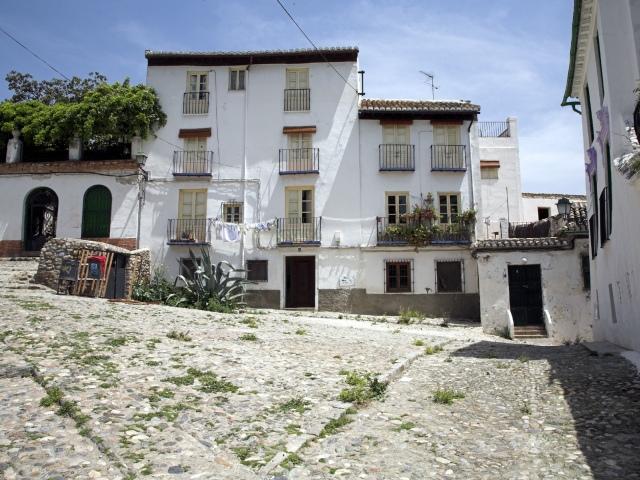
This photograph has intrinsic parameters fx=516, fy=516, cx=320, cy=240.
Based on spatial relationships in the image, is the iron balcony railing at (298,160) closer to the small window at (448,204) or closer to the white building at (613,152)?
the small window at (448,204)

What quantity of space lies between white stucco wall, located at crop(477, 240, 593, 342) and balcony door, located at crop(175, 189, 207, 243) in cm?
1172

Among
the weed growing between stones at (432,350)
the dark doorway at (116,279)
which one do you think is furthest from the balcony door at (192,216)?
the weed growing between stones at (432,350)

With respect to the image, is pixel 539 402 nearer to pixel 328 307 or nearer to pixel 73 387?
pixel 73 387

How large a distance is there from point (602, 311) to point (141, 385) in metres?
11.2

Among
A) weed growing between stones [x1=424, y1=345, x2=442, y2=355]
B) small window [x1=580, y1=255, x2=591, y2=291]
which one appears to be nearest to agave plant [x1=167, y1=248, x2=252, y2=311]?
weed growing between stones [x1=424, y1=345, x2=442, y2=355]

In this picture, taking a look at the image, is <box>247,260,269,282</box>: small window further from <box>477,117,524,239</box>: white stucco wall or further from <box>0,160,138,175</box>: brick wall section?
<box>477,117,524,239</box>: white stucco wall

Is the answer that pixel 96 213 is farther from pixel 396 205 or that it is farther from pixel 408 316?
pixel 408 316

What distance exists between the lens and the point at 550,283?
751 inches

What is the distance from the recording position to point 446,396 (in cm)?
670

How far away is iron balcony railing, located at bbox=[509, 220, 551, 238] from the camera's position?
2133 centimetres

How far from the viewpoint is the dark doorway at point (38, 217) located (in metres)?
22.9

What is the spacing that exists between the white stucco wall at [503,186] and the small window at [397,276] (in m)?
6.72

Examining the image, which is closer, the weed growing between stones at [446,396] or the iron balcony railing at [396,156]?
the weed growing between stones at [446,396]

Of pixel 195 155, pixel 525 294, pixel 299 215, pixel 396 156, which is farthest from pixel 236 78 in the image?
pixel 525 294
